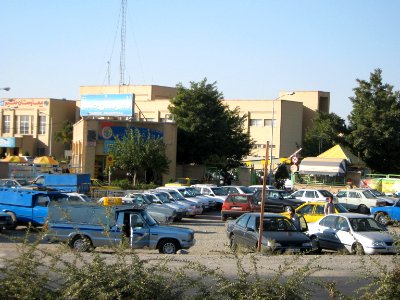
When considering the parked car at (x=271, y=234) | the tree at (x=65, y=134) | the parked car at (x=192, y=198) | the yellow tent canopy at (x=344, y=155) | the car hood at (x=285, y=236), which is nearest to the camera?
the parked car at (x=271, y=234)

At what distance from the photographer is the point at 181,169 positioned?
206 feet

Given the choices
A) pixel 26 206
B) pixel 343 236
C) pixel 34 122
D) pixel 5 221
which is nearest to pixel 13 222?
pixel 5 221

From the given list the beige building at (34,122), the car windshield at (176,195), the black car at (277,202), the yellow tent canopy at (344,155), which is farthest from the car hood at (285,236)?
the beige building at (34,122)

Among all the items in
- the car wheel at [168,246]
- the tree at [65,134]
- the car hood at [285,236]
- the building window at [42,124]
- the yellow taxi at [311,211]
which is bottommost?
the car wheel at [168,246]

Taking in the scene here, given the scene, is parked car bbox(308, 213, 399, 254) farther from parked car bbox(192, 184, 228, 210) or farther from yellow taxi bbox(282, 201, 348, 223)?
parked car bbox(192, 184, 228, 210)

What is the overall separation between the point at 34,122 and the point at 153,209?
222ft

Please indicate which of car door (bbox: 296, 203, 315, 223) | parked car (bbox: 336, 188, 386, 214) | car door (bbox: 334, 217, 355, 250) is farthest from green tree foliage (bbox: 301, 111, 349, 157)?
car door (bbox: 334, 217, 355, 250)

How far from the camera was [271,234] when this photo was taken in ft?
64.9

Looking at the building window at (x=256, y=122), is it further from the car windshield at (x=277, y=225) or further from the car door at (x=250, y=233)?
the car windshield at (x=277, y=225)

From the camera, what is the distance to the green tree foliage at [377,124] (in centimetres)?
6066

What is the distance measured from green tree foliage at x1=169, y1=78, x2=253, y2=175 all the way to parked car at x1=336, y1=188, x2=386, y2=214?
22.5 meters

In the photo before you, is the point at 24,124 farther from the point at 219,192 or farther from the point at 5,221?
the point at 5,221

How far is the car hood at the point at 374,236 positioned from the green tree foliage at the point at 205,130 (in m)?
40.6

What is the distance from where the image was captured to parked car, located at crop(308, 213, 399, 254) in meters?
20.1
